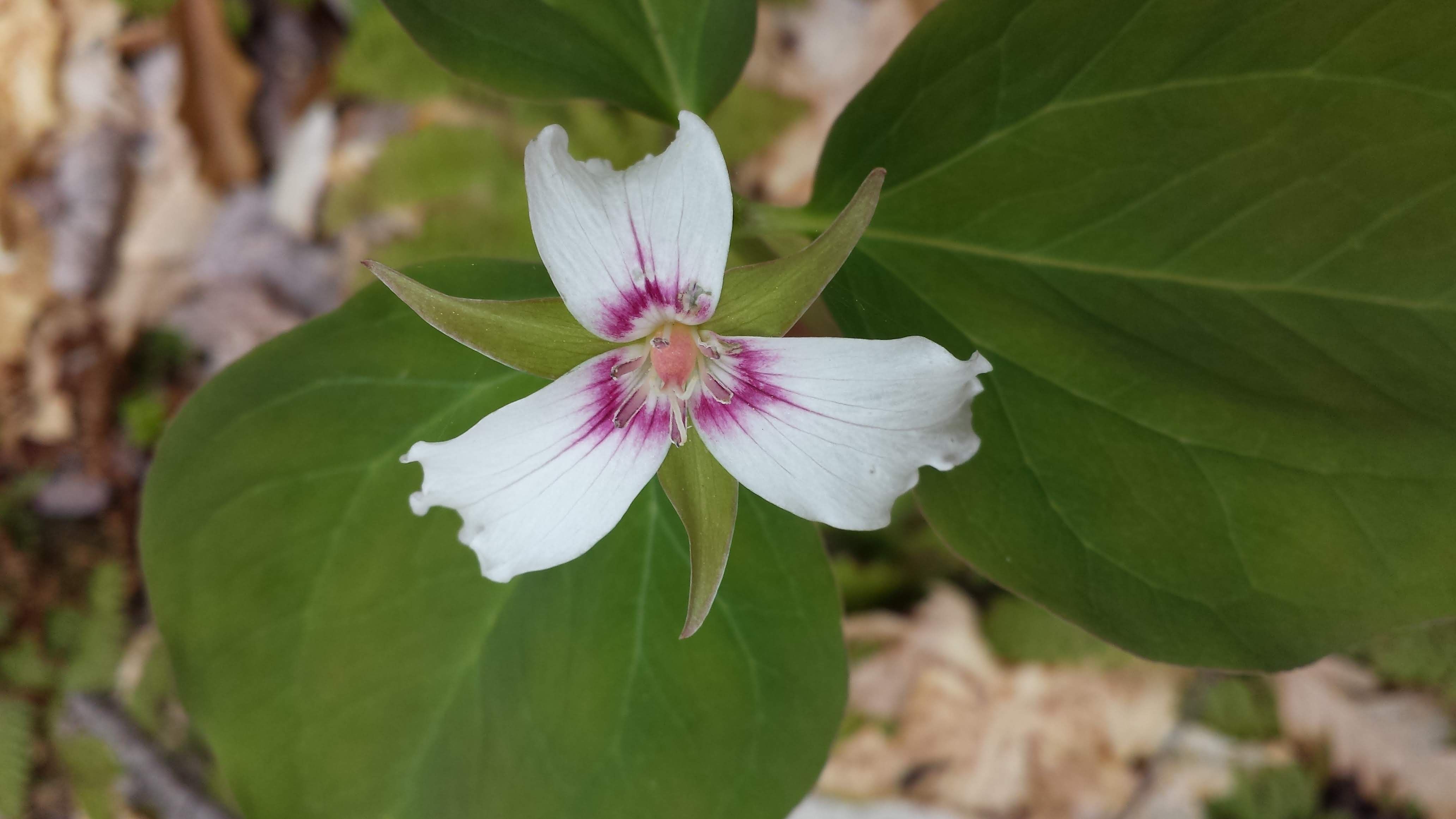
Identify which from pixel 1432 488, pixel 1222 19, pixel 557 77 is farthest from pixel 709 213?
pixel 1432 488

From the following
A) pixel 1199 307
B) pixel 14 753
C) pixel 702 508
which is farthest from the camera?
pixel 14 753

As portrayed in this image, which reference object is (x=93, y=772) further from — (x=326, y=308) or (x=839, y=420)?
(x=839, y=420)

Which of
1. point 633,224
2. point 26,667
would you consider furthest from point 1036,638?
point 26,667

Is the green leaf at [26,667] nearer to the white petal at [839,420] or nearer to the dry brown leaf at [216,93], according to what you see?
the dry brown leaf at [216,93]

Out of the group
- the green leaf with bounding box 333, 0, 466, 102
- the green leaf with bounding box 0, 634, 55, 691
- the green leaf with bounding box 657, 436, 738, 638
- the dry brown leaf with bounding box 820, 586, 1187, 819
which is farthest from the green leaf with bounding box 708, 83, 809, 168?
the green leaf with bounding box 0, 634, 55, 691

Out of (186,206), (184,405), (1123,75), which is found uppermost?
(1123,75)

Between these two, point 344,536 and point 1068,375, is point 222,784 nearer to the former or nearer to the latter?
point 344,536
